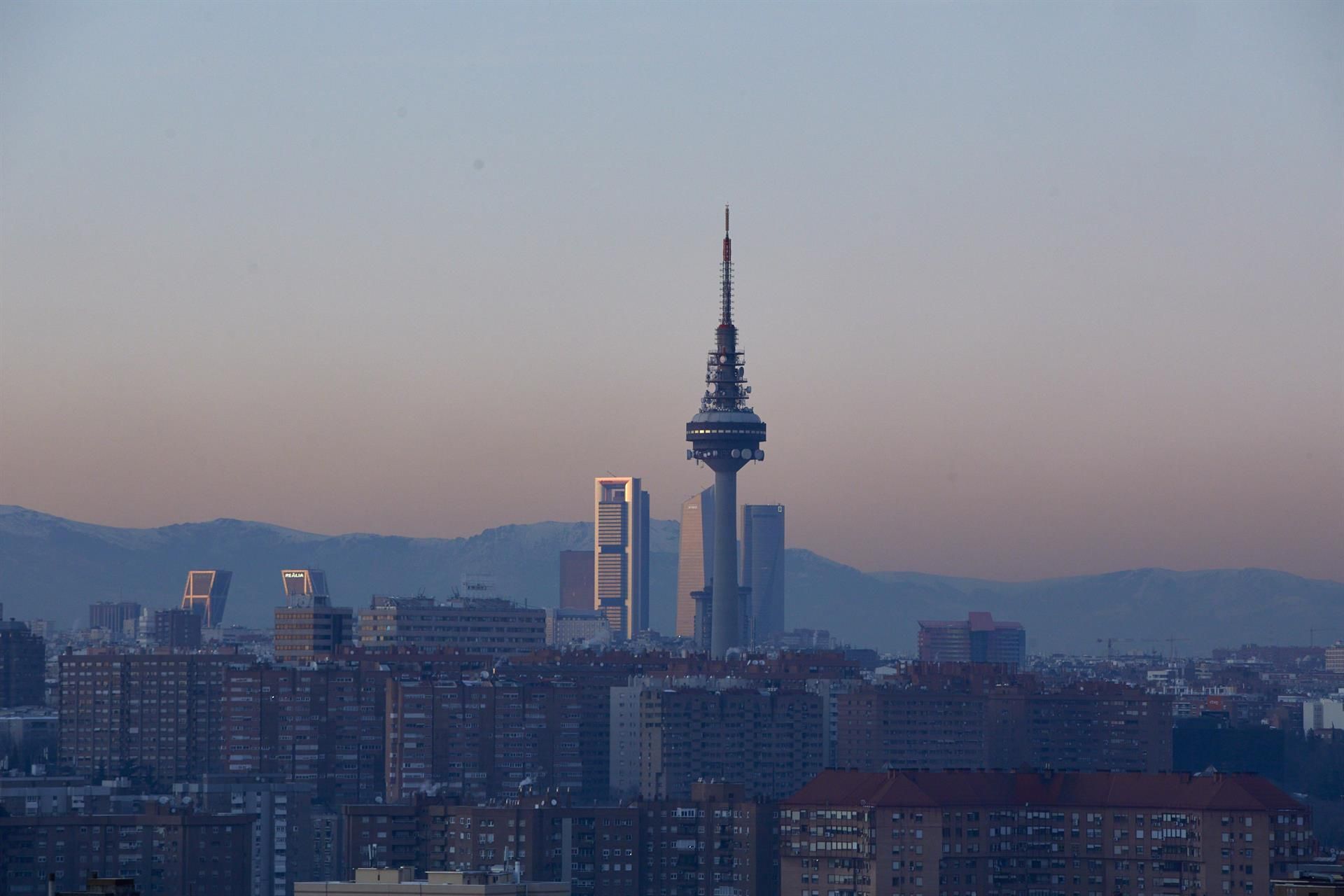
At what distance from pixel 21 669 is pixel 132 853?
241ft

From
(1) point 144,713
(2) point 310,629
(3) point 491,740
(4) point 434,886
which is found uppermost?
(2) point 310,629

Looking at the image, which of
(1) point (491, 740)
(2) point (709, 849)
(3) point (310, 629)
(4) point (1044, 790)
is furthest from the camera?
(3) point (310, 629)

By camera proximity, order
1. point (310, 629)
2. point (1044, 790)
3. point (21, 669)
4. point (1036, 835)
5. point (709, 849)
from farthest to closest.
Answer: point (21, 669), point (310, 629), point (709, 849), point (1044, 790), point (1036, 835)

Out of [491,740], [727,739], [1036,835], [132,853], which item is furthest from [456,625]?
[1036,835]

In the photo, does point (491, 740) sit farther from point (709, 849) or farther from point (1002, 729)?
point (709, 849)

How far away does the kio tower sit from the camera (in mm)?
145750

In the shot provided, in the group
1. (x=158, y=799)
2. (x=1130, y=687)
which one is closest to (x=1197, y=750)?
(x=1130, y=687)

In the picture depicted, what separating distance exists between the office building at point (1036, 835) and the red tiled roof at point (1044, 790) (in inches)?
1.9

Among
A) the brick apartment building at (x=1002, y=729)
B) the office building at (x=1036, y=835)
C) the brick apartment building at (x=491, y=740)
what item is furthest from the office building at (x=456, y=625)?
the office building at (x=1036, y=835)

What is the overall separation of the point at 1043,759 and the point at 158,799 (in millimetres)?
42152

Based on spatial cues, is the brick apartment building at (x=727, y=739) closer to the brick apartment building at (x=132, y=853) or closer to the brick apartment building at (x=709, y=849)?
the brick apartment building at (x=709, y=849)

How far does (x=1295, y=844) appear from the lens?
65500 millimetres

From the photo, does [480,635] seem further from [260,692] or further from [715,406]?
[260,692]

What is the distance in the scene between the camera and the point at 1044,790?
7119 cm
